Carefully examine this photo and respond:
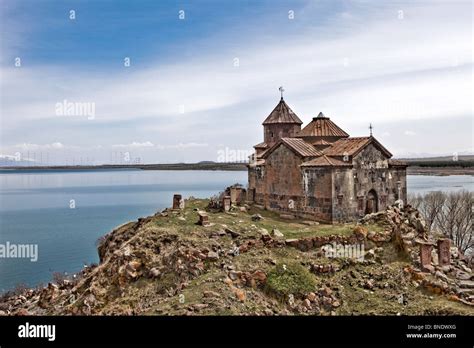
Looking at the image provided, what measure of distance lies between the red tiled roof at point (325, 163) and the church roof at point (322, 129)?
65.4 inches

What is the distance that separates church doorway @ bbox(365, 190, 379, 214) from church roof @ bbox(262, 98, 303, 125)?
15.8 feet

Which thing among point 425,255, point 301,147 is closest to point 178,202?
point 301,147

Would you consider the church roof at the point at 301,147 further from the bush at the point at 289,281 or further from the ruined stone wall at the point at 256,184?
the bush at the point at 289,281

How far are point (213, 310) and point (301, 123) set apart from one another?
11.4 m

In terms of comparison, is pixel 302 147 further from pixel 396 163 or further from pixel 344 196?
pixel 396 163

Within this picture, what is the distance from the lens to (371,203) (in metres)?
15.3

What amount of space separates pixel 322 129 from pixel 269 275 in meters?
7.38

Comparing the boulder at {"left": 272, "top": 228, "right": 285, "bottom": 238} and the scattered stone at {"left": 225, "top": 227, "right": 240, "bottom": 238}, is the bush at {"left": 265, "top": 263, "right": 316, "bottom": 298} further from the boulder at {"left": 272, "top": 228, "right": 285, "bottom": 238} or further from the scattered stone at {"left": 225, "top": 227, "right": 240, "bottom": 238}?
the scattered stone at {"left": 225, "top": 227, "right": 240, "bottom": 238}

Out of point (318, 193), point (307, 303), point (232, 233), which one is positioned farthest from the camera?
point (318, 193)

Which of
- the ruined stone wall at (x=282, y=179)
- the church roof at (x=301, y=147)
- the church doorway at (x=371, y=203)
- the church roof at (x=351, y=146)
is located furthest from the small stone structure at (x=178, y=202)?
the church doorway at (x=371, y=203)

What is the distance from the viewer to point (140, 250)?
1170cm

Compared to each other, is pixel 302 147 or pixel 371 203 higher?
pixel 302 147

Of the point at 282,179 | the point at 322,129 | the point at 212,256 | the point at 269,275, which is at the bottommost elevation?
the point at 269,275
